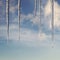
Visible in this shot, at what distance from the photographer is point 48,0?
4590 mm

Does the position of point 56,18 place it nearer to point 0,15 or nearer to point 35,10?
point 35,10

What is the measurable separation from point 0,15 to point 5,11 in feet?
0.44

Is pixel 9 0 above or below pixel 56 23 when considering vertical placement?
above

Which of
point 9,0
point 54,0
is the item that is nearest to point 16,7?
point 9,0

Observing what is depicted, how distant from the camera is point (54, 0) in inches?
179

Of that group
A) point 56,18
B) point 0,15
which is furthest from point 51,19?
point 0,15

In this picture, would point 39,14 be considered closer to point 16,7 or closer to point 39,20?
point 39,20

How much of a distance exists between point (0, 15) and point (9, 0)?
1.19ft

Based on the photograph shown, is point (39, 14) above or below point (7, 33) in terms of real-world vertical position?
above

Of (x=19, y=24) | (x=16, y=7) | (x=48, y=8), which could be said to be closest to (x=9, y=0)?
(x=16, y=7)

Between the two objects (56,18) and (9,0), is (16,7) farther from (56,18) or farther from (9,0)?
(56,18)

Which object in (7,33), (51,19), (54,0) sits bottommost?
(7,33)

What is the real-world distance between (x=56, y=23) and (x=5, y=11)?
108cm

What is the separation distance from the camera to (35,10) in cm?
465
